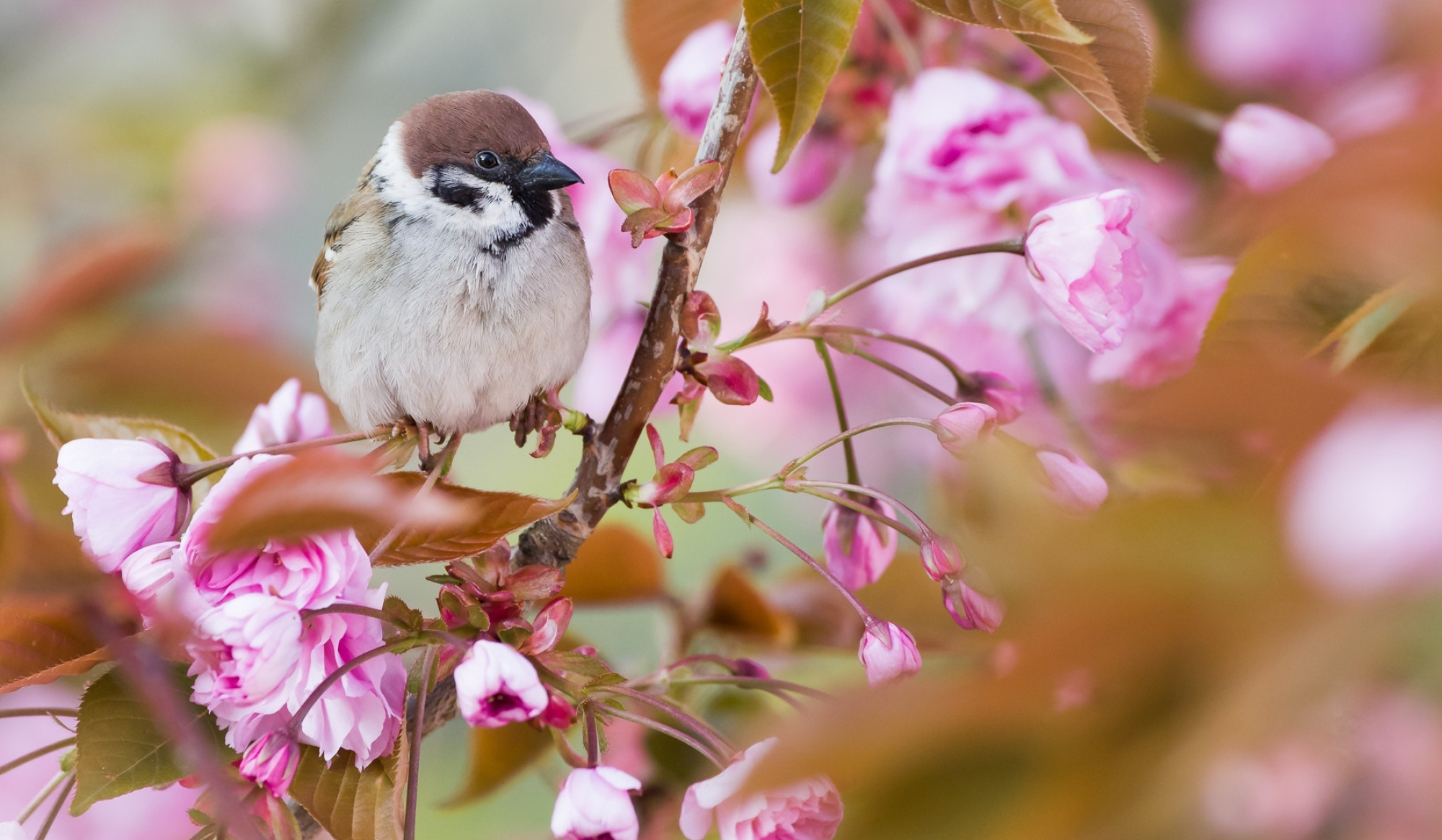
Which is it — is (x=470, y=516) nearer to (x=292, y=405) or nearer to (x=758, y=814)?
(x=758, y=814)

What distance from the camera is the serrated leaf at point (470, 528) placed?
41 cm

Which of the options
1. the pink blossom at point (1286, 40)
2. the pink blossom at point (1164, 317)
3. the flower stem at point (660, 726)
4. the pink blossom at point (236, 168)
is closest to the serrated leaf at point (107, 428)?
the flower stem at point (660, 726)

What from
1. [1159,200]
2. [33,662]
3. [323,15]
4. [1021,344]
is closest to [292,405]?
[33,662]

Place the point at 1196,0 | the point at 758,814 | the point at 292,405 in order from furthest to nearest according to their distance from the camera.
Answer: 1. the point at 1196,0
2. the point at 292,405
3. the point at 758,814

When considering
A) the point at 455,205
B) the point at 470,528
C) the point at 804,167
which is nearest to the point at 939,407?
the point at 804,167

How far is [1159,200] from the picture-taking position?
885 millimetres

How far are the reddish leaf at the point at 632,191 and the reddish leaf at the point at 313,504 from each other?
0.21 metres

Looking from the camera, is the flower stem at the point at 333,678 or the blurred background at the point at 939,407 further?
the flower stem at the point at 333,678

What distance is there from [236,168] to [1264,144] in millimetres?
1262

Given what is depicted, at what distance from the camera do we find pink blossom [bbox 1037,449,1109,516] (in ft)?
1.36

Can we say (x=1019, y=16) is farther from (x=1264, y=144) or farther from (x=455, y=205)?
(x=455, y=205)

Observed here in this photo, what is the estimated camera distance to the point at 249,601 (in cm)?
39

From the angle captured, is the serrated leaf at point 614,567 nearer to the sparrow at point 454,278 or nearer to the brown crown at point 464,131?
the sparrow at point 454,278

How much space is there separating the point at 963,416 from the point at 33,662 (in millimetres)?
366
